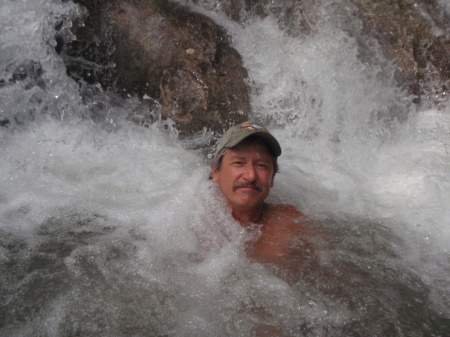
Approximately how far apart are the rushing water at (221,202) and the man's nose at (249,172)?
364 millimetres

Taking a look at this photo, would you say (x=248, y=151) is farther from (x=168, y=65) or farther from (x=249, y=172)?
(x=168, y=65)

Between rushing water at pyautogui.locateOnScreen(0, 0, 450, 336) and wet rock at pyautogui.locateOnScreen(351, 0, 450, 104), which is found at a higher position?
wet rock at pyautogui.locateOnScreen(351, 0, 450, 104)

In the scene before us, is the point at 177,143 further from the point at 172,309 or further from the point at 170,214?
the point at 172,309

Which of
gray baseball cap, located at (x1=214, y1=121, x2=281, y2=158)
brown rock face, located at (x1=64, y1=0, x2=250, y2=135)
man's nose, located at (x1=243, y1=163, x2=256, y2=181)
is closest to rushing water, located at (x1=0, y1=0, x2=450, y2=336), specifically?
brown rock face, located at (x1=64, y1=0, x2=250, y2=135)

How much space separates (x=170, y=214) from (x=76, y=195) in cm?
78

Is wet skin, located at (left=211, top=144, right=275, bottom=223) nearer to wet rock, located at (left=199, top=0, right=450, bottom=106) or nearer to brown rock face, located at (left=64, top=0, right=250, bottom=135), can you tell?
brown rock face, located at (left=64, top=0, right=250, bottom=135)

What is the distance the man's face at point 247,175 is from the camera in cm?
323

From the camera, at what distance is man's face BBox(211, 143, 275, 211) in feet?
10.6

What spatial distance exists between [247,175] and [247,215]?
0.33 meters

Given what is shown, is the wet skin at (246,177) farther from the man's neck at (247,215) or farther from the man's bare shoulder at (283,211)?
the man's bare shoulder at (283,211)

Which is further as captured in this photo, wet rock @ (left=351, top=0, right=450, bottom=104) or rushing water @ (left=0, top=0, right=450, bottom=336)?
wet rock @ (left=351, top=0, right=450, bottom=104)

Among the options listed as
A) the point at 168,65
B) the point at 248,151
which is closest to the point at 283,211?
the point at 248,151

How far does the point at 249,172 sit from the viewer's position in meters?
3.23

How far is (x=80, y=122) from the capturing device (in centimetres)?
463
